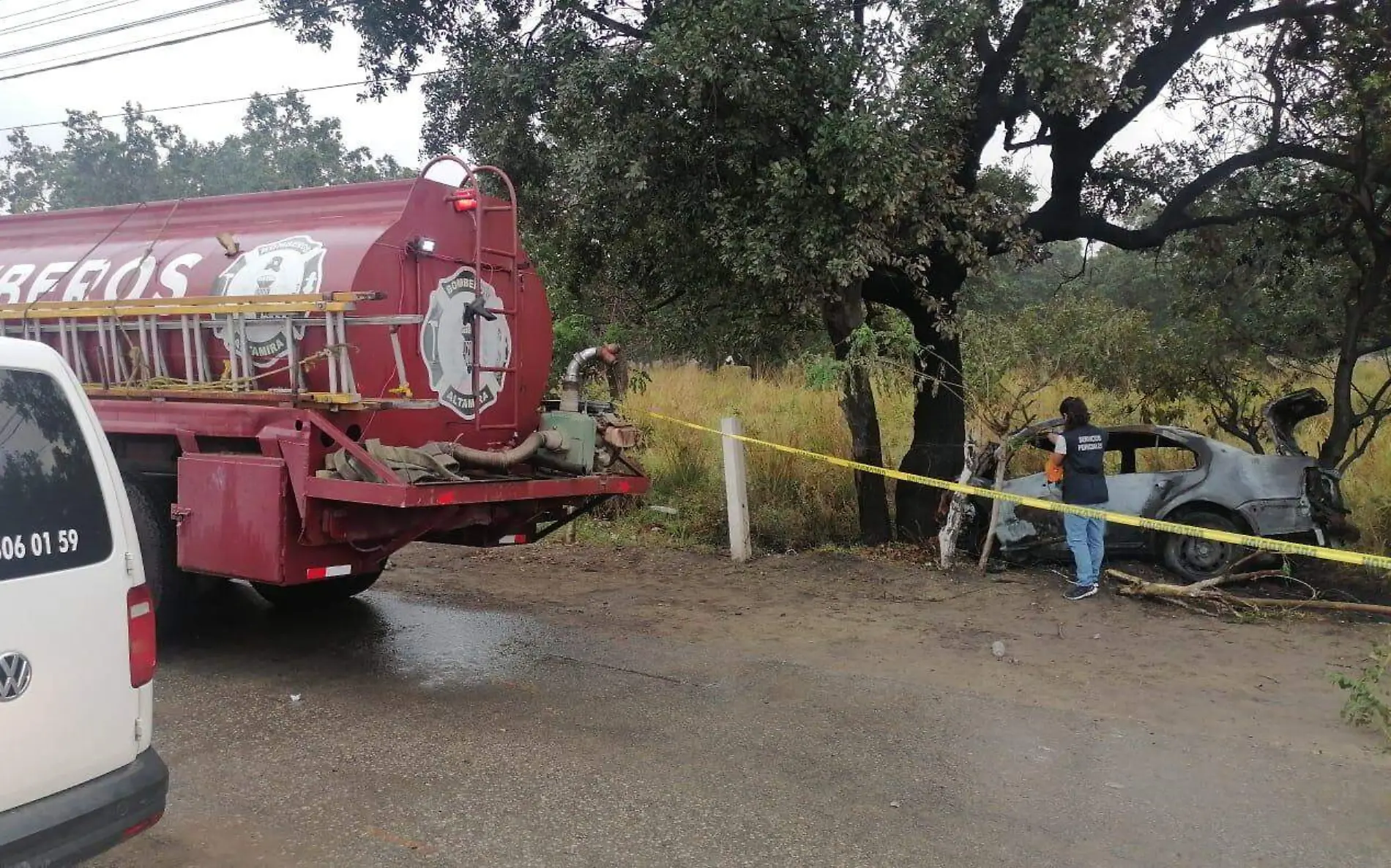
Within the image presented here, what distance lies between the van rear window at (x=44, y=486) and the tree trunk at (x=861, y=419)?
5.99 m

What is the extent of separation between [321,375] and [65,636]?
283 centimetres

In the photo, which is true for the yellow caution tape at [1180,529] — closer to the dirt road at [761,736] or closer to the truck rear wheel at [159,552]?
the dirt road at [761,736]

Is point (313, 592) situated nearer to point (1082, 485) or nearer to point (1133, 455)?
point (1082, 485)

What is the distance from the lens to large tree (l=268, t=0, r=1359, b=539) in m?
7.06

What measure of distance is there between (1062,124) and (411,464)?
662 centimetres

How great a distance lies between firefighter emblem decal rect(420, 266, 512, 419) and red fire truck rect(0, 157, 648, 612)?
1cm

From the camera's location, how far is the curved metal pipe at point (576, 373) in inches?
267

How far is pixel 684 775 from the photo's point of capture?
4.41 m

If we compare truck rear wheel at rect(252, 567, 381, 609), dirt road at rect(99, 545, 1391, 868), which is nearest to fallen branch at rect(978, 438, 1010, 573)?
dirt road at rect(99, 545, 1391, 868)

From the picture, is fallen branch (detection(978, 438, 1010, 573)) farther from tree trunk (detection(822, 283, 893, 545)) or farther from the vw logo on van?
the vw logo on van

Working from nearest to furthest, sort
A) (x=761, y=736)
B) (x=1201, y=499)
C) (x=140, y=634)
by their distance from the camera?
1. (x=140, y=634)
2. (x=761, y=736)
3. (x=1201, y=499)

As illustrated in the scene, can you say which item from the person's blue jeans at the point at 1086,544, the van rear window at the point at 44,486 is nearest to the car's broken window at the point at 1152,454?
the person's blue jeans at the point at 1086,544

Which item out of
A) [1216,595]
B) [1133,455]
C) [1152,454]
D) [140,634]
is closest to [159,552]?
[140,634]

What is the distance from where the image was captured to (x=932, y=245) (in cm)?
849
